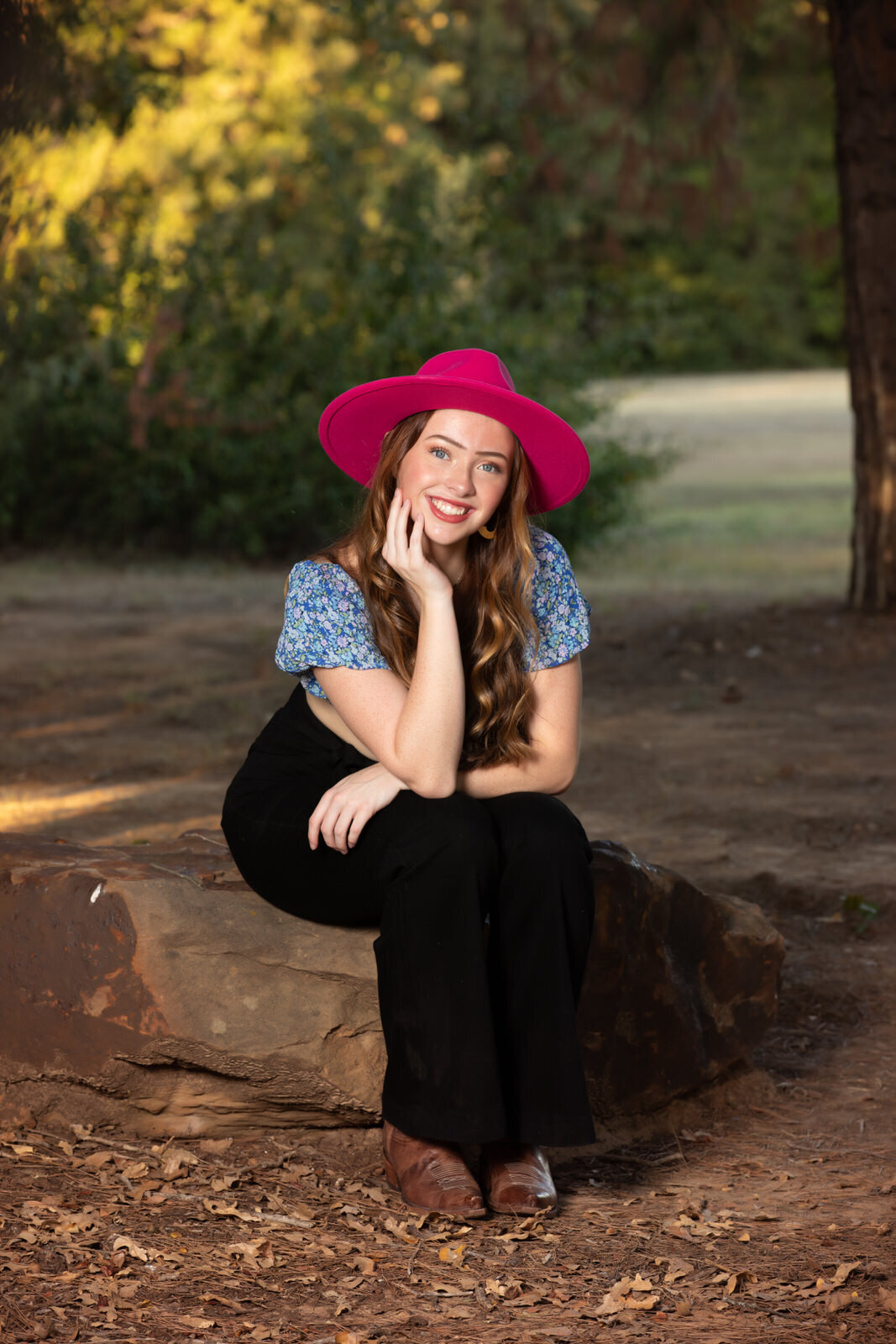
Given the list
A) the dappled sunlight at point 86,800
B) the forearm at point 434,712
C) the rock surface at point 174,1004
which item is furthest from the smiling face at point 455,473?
the dappled sunlight at point 86,800

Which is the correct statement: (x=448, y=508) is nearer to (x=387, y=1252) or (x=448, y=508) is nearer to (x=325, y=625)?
(x=325, y=625)

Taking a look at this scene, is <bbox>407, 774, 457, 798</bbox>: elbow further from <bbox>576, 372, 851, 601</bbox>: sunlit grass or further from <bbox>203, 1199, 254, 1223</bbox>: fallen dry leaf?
<bbox>576, 372, 851, 601</bbox>: sunlit grass

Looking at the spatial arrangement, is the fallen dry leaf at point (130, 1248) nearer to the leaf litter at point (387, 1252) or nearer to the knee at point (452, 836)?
the leaf litter at point (387, 1252)

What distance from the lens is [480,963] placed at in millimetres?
2771

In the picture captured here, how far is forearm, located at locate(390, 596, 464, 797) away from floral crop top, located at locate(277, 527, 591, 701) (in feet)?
0.47

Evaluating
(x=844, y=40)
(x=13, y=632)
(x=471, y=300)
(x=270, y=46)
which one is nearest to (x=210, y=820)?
(x=13, y=632)

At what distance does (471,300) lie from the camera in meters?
12.2

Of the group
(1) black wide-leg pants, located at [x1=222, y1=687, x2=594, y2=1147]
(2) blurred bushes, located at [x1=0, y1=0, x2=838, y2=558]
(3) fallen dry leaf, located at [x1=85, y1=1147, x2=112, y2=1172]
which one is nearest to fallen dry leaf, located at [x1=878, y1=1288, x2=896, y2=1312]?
(1) black wide-leg pants, located at [x1=222, y1=687, x2=594, y2=1147]

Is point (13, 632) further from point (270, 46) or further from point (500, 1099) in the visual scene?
point (270, 46)

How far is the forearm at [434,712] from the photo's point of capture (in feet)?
9.50

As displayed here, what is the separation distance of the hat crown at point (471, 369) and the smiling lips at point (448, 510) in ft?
0.79

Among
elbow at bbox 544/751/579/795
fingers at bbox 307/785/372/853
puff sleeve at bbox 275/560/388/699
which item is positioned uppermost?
puff sleeve at bbox 275/560/388/699

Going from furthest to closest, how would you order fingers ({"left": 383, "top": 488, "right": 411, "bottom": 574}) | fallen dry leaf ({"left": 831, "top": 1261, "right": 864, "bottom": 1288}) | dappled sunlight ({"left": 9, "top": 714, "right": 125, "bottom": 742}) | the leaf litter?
dappled sunlight ({"left": 9, "top": 714, "right": 125, "bottom": 742})
fingers ({"left": 383, "top": 488, "right": 411, "bottom": 574})
fallen dry leaf ({"left": 831, "top": 1261, "right": 864, "bottom": 1288})
the leaf litter

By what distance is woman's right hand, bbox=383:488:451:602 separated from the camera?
2.99 m
